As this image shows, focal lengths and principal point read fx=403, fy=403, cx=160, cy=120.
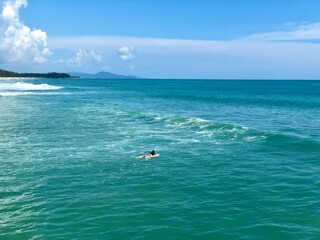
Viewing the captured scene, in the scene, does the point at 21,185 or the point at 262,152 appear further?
the point at 262,152

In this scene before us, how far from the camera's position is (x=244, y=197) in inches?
1217

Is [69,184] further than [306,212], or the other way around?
[69,184]

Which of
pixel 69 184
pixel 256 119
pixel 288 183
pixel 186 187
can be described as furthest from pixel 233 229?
pixel 256 119

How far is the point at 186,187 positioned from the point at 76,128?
112 ft

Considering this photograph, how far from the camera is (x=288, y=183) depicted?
3438cm

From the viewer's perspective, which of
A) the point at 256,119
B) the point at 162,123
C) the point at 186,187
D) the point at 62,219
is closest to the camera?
the point at 62,219

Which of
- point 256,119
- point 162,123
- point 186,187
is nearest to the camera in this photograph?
point 186,187

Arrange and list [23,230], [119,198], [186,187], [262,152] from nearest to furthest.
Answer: [23,230] → [119,198] → [186,187] → [262,152]

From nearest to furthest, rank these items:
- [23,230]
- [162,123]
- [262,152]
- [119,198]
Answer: [23,230]
[119,198]
[262,152]
[162,123]

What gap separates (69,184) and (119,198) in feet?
18.4

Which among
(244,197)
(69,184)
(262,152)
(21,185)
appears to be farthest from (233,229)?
(262,152)

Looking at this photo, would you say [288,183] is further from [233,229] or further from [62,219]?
[62,219]

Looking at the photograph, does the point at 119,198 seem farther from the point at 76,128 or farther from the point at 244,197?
the point at 76,128

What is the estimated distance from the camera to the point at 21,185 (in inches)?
1329
